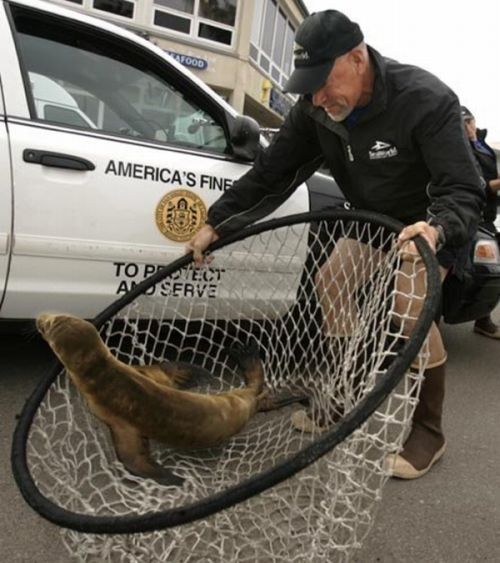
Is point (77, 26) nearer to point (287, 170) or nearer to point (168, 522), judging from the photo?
point (287, 170)

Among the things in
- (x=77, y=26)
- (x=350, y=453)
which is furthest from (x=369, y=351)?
(x=77, y=26)

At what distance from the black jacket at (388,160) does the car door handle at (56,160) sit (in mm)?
599

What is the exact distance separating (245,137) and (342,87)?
978mm

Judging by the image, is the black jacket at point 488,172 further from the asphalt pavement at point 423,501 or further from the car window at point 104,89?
the car window at point 104,89

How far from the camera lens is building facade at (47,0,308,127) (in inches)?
665

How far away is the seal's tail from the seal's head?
2.94 feet

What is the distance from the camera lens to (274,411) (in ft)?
8.80

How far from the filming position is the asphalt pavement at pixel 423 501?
6.32 ft

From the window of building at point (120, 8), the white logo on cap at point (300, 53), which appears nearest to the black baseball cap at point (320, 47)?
the white logo on cap at point (300, 53)

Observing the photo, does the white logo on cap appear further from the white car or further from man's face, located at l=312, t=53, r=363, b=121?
the white car

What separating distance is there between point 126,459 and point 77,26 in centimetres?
200

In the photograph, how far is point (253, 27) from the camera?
19688 millimetres

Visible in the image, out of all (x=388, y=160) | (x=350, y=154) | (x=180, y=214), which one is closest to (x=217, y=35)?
(x=180, y=214)

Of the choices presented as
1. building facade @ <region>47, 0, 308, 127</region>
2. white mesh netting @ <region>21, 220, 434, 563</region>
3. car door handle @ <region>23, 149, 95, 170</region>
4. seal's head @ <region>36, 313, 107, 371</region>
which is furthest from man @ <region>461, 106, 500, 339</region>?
building facade @ <region>47, 0, 308, 127</region>
